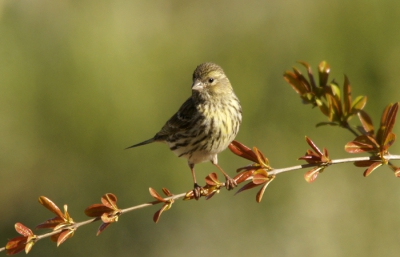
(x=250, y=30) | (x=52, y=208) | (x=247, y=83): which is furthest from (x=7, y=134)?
(x=52, y=208)

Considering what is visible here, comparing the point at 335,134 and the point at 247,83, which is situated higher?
the point at 247,83

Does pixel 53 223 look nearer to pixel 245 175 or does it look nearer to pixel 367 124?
pixel 245 175

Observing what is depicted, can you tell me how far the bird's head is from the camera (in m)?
4.51

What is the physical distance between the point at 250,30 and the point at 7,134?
400 cm

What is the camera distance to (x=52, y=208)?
2664mm

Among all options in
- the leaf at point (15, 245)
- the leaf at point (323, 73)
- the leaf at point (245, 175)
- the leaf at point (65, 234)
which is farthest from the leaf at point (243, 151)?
the leaf at point (15, 245)

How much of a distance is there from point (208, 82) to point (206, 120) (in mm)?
322

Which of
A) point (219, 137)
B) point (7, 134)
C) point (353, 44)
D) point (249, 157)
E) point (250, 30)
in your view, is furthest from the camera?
point (250, 30)

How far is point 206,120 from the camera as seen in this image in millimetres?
4375

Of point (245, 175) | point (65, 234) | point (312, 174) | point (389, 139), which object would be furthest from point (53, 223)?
point (389, 139)

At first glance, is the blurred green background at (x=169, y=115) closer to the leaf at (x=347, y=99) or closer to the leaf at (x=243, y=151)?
the leaf at (x=347, y=99)

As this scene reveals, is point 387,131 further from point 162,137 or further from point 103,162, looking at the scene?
point 103,162

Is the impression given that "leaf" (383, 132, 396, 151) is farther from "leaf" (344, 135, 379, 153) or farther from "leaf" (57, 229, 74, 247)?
"leaf" (57, 229, 74, 247)

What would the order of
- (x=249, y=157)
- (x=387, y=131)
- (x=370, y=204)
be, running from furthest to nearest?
1. (x=370, y=204)
2. (x=249, y=157)
3. (x=387, y=131)
